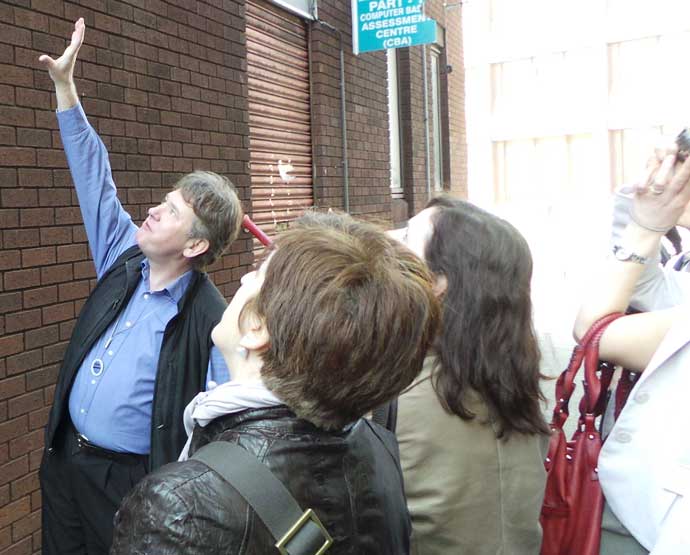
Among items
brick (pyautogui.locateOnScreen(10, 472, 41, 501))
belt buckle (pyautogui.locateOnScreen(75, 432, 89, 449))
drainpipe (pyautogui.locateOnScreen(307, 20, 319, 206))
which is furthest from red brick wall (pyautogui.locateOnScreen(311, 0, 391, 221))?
belt buckle (pyautogui.locateOnScreen(75, 432, 89, 449))

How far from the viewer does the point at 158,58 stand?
4.42m

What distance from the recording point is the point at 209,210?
8.99 feet

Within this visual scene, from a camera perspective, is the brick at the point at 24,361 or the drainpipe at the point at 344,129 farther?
the drainpipe at the point at 344,129

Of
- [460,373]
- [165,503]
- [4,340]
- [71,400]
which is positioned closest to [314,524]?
[165,503]

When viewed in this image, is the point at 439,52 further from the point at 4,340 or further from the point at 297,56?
the point at 4,340

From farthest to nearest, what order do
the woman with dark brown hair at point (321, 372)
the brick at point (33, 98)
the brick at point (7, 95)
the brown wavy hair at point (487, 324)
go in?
the brick at point (33, 98) < the brick at point (7, 95) < the brown wavy hair at point (487, 324) < the woman with dark brown hair at point (321, 372)

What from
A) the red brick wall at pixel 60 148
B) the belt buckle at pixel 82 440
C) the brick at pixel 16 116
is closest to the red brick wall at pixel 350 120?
the red brick wall at pixel 60 148

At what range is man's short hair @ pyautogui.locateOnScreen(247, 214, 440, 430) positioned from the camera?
129cm

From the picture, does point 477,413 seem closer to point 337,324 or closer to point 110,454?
point 337,324

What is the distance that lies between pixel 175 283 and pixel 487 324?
1.22 metres

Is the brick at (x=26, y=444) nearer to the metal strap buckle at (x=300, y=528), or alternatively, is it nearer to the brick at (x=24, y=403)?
the brick at (x=24, y=403)

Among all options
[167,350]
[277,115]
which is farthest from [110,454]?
[277,115]

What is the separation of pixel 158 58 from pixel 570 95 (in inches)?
666

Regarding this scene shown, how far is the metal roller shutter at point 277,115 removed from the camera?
5898 millimetres
